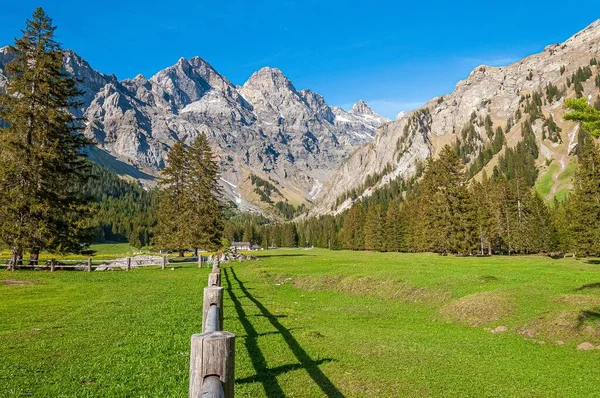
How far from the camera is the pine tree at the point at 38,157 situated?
36438 mm

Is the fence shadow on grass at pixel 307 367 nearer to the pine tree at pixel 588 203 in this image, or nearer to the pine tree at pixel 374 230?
the pine tree at pixel 588 203

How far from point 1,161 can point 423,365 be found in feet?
137

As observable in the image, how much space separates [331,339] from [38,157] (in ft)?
122

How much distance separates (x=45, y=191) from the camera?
38.3 m

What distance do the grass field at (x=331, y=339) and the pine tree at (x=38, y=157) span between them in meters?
13.3

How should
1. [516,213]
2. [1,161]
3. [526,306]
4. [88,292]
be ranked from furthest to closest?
[516,213], [1,161], [88,292], [526,306]

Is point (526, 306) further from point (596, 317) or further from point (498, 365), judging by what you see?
point (498, 365)

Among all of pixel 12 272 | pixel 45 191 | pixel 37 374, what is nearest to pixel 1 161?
pixel 45 191

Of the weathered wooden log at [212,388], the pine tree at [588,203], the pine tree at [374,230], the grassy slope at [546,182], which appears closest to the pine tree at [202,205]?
the pine tree at [588,203]

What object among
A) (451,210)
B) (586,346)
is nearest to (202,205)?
(451,210)

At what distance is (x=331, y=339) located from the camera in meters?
14.0

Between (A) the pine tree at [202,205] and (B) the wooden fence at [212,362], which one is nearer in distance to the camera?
(B) the wooden fence at [212,362]

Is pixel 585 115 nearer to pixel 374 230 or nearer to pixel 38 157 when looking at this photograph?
pixel 38 157

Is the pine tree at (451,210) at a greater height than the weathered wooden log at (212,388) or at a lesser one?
greater
